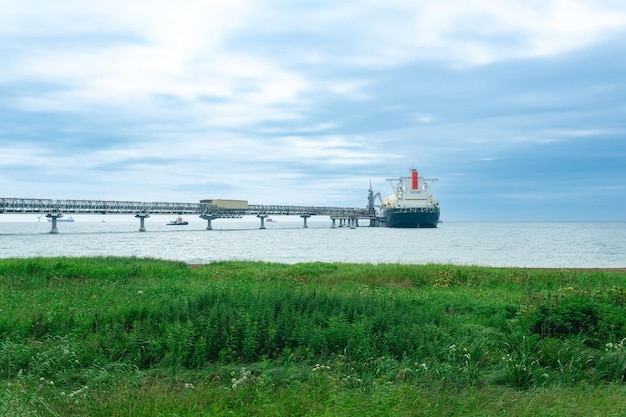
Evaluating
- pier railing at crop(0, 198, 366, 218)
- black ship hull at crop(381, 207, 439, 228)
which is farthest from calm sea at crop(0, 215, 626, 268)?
black ship hull at crop(381, 207, 439, 228)

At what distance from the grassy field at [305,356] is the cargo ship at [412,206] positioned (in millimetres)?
128421

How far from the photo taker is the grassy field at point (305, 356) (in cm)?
675

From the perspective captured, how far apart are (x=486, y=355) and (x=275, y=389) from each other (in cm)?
402

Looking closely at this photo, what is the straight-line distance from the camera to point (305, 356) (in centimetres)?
941

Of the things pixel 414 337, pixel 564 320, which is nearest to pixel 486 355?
pixel 414 337

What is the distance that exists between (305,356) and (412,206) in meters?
137

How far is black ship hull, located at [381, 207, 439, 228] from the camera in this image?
14135cm

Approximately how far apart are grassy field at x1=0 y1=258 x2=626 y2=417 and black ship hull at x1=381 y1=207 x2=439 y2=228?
127845mm

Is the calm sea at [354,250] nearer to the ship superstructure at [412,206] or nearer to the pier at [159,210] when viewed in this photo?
the pier at [159,210]

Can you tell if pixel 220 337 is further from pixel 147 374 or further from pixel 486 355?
pixel 486 355

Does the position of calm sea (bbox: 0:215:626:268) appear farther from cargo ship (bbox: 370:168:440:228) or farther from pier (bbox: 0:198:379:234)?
cargo ship (bbox: 370:168:440:228)

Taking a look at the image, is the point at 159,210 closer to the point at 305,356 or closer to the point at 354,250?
the point at 354,250

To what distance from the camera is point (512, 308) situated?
13.5 metres

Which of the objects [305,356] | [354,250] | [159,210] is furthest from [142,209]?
[305,356]
